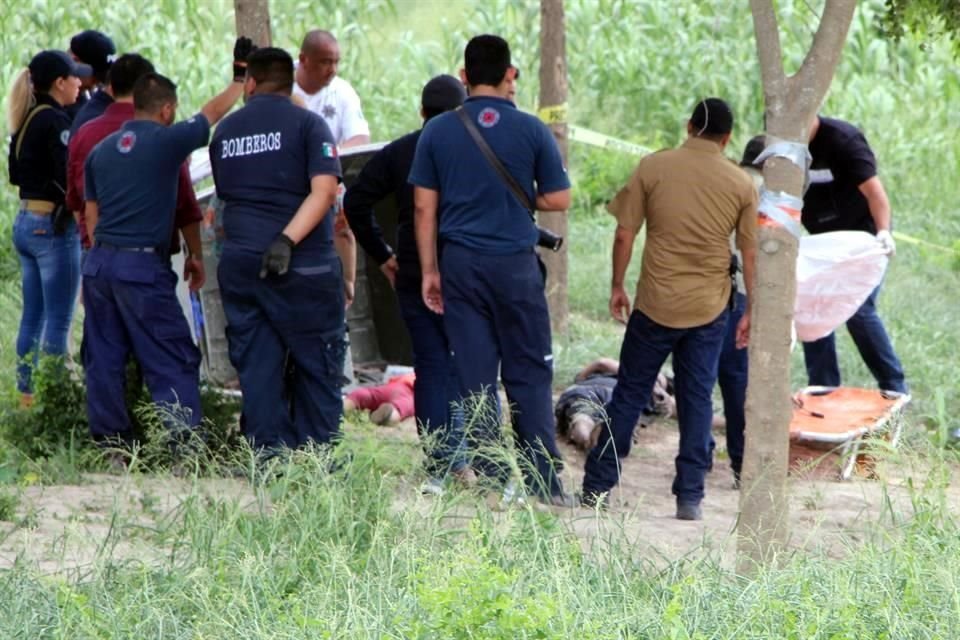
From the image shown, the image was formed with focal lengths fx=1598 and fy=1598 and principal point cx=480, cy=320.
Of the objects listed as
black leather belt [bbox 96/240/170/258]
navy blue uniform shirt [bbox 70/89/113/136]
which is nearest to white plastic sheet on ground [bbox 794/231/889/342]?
black leather belt [bbox 96/240/170/258]

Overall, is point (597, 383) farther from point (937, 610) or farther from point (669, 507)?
point (937, 610)

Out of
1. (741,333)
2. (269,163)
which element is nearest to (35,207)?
(269,163)

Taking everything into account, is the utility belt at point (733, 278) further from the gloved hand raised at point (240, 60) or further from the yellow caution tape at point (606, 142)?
the yellow caution tape at point (606, 142)

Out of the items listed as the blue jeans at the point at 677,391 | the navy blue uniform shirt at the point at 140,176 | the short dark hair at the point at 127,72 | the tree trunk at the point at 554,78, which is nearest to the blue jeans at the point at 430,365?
the blue jeans at the point at 677,391

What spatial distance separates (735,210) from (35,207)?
364cm

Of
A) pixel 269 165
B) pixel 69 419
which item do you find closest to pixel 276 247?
pixel 269 165

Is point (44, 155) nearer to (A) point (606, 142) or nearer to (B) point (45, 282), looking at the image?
(B) point (45, 282)

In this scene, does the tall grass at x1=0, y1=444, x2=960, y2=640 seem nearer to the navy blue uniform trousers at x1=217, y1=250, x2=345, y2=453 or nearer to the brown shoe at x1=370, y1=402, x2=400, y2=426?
the navy blue uniform trousers at x1=217, y1=250, x2=345, y2=453

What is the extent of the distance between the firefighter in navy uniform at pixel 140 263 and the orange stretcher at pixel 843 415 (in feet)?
9.55

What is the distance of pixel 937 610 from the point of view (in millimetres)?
4344

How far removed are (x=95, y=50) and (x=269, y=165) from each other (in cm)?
207

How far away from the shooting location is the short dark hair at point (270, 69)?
21.8ft

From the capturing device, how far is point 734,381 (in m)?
7.27

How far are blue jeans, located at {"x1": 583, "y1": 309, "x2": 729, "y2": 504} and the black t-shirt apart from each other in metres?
1.85
